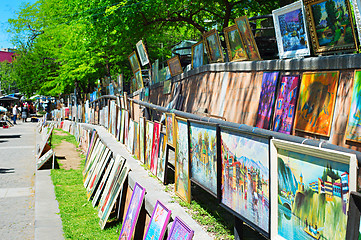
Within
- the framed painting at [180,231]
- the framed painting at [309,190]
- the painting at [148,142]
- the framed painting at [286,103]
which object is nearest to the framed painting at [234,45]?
the framed painting at [286,103]

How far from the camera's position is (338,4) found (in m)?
5.41

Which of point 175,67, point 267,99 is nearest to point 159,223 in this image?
point 267,99

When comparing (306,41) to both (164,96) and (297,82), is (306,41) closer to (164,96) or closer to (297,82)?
(297,82)

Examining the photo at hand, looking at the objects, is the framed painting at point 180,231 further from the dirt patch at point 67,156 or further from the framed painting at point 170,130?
the dirt patch at point 67,156

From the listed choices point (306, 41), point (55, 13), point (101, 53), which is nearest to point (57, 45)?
point (55, 13)

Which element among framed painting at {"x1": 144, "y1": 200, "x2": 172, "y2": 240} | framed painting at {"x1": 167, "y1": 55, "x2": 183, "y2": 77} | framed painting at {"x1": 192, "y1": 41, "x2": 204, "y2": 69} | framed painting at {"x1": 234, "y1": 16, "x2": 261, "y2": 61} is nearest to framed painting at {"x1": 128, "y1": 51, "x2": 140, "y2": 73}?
framed painting at {"x1": 167, "y1": 55, "x2": 183, "y2": 77}

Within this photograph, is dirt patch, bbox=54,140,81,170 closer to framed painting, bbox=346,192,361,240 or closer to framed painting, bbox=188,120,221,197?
framed painting, bbox=188,120,221,197

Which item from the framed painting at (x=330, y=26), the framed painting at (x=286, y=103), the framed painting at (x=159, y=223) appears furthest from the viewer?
the framed painting at (x=286, y=103)

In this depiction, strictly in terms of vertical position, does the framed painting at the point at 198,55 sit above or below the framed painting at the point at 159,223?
above

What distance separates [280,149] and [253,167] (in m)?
0.51

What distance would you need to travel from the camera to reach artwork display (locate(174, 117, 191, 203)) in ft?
18.7

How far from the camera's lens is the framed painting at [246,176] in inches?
132

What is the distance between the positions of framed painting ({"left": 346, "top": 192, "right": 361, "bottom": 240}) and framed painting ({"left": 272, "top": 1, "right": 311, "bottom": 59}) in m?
4.48

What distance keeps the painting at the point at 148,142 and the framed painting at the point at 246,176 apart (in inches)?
154
